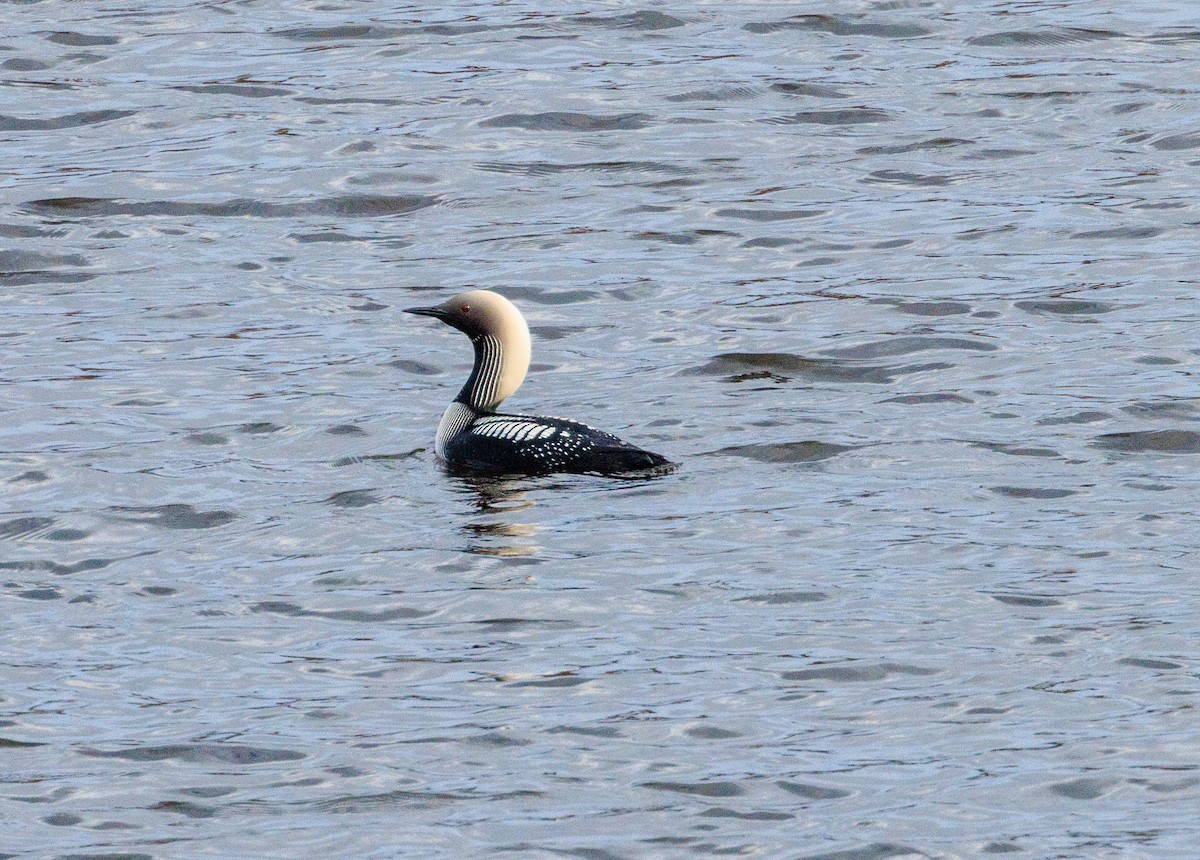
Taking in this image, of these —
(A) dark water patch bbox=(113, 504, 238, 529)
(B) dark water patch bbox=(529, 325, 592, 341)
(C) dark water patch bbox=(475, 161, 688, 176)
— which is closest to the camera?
(A) dark water patch bbox=(113, 504, 238, 529)

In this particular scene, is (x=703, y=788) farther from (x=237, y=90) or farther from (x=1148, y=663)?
(x=237, y=90)

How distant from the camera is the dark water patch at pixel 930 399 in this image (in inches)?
506

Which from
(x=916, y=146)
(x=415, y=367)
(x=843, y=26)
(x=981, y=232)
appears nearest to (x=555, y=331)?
(x=415, y=367)

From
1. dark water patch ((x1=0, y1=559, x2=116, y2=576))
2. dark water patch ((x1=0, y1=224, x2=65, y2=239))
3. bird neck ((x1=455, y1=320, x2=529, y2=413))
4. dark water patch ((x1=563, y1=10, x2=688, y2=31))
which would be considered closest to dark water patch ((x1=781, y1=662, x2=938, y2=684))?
dark water patch ((x1=0, y1=559, x2=116, y2=576))

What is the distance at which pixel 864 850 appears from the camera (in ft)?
24.0

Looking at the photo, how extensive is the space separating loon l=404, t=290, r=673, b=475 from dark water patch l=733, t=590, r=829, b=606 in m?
1.89

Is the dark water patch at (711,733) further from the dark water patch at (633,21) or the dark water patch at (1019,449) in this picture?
the dark water patch at (633,21)

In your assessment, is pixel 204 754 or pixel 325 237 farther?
pixel 325 237

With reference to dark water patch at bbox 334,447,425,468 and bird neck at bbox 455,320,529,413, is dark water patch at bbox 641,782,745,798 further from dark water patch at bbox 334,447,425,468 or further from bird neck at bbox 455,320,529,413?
bird neck at bbox 455,320,529,413

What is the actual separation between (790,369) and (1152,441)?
8.11ft

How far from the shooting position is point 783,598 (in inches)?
377

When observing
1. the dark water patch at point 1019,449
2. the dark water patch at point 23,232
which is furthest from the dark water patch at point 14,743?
the dark water patch at point 23,232

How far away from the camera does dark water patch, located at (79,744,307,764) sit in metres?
8.07

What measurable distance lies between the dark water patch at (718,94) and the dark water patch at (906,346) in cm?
612
